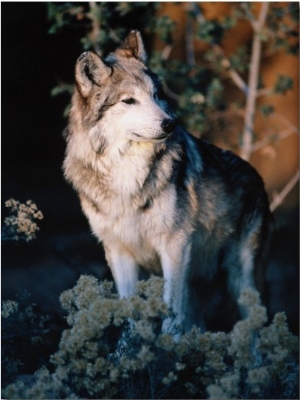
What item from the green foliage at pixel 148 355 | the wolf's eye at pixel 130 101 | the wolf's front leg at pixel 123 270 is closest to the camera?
the green foliage at pixel 148 355

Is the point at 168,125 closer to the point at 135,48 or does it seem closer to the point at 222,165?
the point at 135,48

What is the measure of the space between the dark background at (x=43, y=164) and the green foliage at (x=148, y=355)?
120 inches

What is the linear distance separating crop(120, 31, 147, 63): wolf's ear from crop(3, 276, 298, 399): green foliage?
1630mm

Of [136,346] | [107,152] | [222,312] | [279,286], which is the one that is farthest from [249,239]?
[279,286]

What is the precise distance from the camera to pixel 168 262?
4.86 metres

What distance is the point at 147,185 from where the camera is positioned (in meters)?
4.77

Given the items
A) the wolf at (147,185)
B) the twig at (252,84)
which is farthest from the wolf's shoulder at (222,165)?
the twig at (252,84)

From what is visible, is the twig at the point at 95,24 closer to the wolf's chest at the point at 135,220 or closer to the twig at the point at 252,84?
the twig at the point at 252,84

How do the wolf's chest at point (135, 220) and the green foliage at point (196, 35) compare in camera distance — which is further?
the green foliage at point (196, 35)

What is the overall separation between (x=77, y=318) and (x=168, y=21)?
333 centimetres

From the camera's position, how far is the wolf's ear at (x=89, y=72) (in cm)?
455

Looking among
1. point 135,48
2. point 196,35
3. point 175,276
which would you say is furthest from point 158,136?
point 196,35

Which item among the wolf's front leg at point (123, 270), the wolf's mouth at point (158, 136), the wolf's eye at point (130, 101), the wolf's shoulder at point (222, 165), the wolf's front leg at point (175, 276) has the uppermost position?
the wolf's shoulder at point (222, 165)

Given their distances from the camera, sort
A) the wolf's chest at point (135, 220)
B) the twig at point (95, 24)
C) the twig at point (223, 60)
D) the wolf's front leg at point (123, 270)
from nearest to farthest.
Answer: the wolf's chest at point (135, 220)
the wolf's front leg at point (123, 270)
the twig at point (95, 24)
the twig at point (223, 60)
